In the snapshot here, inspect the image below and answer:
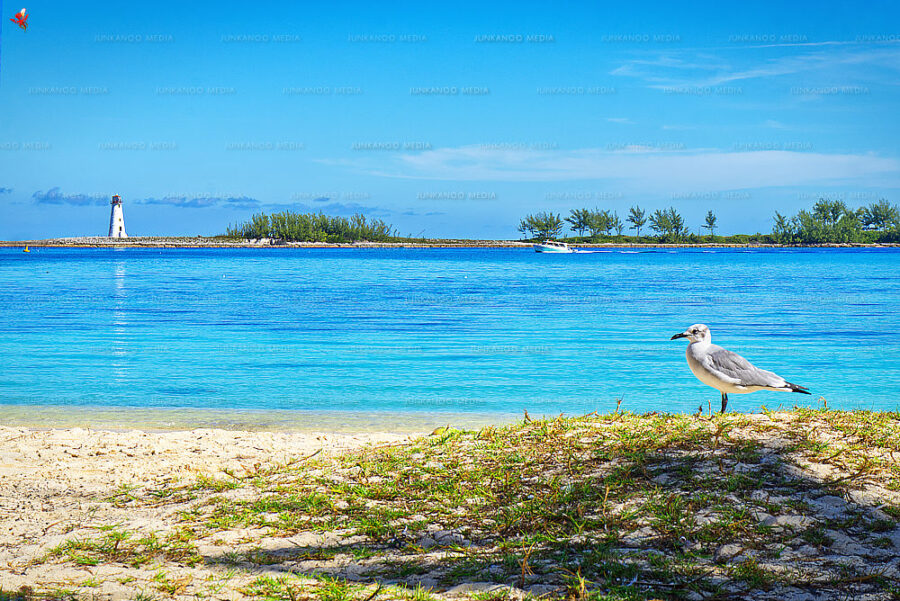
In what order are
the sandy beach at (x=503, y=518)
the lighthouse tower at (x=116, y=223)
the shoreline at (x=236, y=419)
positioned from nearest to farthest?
1. the sandy beach at (x=503, y=518)
2. the shoreline at (x=236, y=419)
3. the lighthouse tower at (x=116, y=223)

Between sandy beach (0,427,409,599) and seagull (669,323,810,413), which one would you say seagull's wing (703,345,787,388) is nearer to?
seagull (669,323,810,413)

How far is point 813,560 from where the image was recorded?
388 cm

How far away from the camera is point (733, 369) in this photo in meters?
6.52

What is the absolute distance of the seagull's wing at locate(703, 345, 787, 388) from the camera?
21.3ft

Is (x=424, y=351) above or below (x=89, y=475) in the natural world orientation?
below

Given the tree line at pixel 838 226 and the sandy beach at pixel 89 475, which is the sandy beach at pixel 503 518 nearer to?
the sandy beach at pixel 89 475

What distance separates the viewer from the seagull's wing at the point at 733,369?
21.3 ft

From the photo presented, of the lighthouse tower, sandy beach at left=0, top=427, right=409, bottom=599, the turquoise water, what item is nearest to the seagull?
sandy beach at left=0, top=427, right=409, bottom=599


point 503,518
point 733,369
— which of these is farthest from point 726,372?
point 503,518

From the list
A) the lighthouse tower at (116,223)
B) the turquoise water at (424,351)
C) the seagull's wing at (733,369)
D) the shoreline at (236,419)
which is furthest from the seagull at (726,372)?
the lighthouse tower at (116,223)

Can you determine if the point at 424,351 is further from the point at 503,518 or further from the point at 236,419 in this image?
the point at 503,518

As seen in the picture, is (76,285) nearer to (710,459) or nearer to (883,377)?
(883,377)

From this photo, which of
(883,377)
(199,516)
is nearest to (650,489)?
(199,516)

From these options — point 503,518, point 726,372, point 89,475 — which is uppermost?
point 726,372
